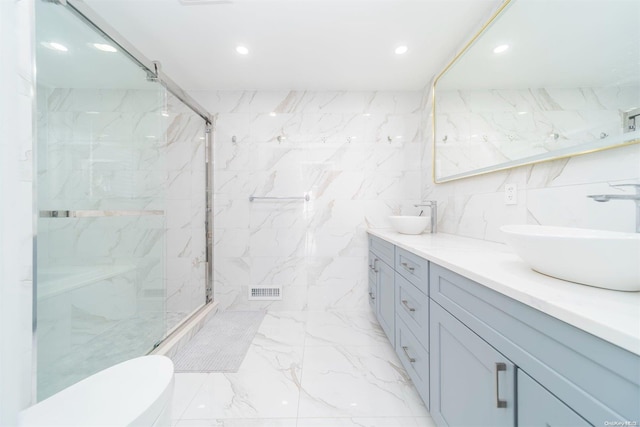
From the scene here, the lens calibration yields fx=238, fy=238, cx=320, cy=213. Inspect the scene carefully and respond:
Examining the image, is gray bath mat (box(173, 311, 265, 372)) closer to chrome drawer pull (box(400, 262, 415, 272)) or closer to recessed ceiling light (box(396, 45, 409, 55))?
chrome drawer pull (box(400, 262, 415, 272))

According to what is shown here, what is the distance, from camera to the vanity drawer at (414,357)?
3.58ft

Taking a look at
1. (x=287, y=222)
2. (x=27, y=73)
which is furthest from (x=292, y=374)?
(x=27, y=73)

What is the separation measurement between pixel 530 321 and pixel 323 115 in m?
2.29

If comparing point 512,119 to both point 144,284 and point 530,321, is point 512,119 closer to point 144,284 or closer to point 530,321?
point 530,321

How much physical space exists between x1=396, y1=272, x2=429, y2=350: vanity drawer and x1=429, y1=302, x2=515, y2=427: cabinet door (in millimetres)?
58

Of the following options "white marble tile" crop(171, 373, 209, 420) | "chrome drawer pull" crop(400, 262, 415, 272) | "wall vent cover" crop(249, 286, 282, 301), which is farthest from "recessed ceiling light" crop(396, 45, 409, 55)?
"white marble tile" crop(171, 373, 209, 420)

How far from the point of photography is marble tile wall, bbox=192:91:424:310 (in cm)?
241

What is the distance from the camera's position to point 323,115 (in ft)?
7.93

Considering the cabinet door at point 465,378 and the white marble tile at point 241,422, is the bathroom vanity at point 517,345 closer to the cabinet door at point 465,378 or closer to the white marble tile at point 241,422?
the cabinet door at point 465,378

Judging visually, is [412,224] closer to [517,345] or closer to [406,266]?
[406,266]

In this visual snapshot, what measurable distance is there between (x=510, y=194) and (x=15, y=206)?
6.58 ft

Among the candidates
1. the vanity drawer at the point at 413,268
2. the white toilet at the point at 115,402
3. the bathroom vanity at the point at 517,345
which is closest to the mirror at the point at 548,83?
the bathroom vanity at the point at 517,345

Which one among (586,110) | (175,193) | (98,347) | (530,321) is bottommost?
(98,347)

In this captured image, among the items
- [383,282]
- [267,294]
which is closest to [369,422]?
[383,282]
